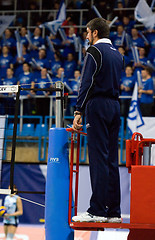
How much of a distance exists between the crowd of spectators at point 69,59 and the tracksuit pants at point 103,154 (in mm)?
5918

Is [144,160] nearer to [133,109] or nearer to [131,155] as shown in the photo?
[131,155]

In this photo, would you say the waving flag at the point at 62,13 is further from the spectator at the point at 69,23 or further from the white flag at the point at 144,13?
the white flag at the point at 144,13

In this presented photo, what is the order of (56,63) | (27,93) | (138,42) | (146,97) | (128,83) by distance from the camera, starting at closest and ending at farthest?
(146,97) < (128,83) < (27,93) < (138,42) < (56,63)

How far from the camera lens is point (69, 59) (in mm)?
12727

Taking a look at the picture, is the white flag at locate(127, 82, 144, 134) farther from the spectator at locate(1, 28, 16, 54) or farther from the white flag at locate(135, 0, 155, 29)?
the spectator at locate(1, 28, 16, 54)

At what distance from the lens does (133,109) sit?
9781mm

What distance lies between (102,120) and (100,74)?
0.47m

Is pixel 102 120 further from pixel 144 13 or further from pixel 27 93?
pixel 144 13

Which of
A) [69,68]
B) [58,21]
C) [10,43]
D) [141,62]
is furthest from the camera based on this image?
[10,43]

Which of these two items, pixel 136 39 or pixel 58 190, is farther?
pixel 136 39

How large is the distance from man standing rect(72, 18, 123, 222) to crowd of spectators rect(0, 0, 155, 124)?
19.3ft

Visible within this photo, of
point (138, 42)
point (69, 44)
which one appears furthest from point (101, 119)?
point (69, 44)

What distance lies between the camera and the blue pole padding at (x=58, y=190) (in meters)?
4.57

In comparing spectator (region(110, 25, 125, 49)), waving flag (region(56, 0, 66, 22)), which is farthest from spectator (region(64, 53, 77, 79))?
waving flag (region(56, 0, 66, 22))
